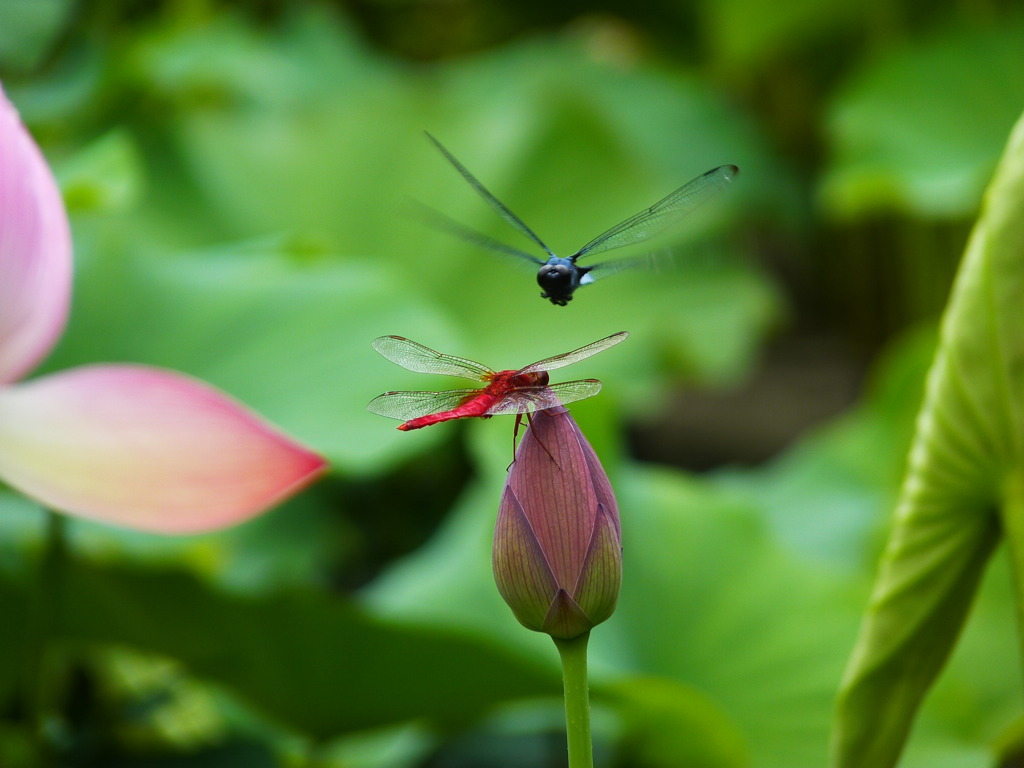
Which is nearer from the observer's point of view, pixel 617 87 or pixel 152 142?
pixel 152 142

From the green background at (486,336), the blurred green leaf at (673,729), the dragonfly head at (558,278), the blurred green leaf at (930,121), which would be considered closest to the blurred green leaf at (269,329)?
the green background at (486,336)

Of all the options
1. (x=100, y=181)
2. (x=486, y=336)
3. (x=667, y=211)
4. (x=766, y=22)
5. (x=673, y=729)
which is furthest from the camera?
(x=766, y=22)

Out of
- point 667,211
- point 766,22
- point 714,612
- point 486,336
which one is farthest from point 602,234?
point 766,22

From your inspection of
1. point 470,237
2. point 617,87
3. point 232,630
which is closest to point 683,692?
point 232,630

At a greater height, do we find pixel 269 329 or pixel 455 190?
pixel 455 190

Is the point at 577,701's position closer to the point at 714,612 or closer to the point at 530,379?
the point at 530,379

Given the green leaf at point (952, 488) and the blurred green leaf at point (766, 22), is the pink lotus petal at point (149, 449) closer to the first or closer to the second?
the green leaf at point (952, 488)

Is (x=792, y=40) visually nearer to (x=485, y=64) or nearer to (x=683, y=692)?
(x=485, y=64)
